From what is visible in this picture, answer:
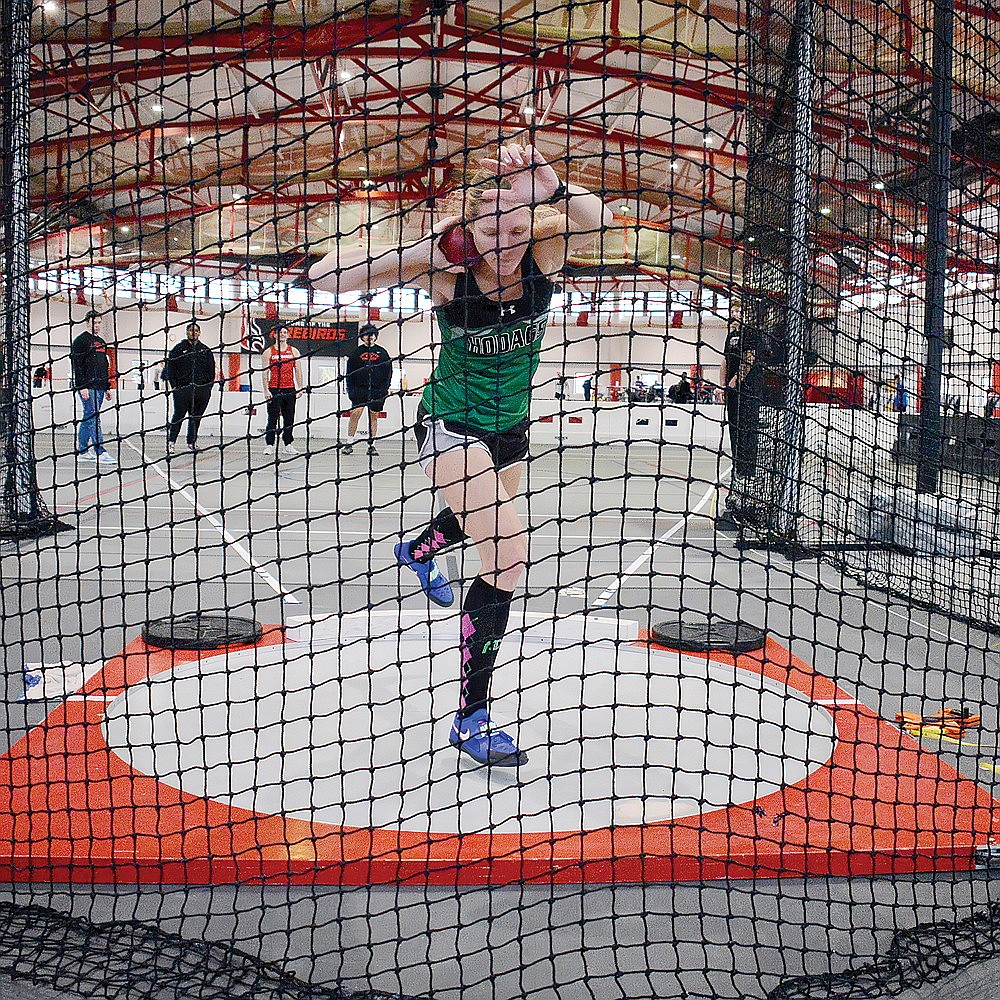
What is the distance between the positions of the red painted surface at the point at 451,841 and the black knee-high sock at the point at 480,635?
13.5 inches

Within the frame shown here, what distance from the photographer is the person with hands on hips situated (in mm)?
1798

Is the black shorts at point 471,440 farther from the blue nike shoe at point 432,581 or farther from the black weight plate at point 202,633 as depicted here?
the black weight plate at point 202,633

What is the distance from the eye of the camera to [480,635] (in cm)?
191

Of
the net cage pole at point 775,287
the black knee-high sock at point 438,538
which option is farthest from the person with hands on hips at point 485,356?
the net cage pole at point 775,287

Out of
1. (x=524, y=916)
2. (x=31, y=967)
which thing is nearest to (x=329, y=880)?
(x=524, y=916)

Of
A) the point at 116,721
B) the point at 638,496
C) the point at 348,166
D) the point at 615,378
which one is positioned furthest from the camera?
the point at 615,378

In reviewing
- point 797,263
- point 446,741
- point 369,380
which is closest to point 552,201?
point 446,741

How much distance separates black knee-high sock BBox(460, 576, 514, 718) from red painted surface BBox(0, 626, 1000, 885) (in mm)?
342

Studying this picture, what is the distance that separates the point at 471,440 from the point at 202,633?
1177mm

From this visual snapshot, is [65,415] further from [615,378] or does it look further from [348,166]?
[615,378]

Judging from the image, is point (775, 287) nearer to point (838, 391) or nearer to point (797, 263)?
point (797, 263)

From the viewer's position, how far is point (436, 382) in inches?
77.7

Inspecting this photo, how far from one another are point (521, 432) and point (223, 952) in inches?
43.3

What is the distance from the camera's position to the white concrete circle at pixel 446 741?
171 cm
